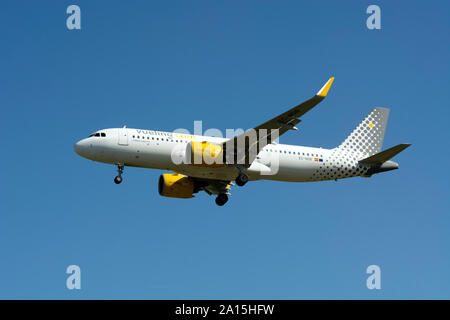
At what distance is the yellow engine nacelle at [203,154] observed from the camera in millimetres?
42594

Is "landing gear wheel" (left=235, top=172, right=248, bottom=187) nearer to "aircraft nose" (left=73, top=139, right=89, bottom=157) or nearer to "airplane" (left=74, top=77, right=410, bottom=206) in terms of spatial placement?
"airplane" (left=74, top=77, right=410, bottom=206)

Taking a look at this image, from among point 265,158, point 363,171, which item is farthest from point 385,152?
point 265,158

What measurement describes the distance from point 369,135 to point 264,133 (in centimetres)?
1196

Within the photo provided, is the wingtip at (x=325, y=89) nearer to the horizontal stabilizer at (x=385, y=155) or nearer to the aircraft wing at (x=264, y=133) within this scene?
the aircraft wing at (x=264, y=133)

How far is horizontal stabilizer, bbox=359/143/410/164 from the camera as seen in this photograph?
44263 millimetres

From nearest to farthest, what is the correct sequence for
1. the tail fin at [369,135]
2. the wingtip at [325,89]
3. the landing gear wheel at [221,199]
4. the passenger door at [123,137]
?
1. the wingtip at [325,89]
2. the passenger door at [123,137]
3. the landing gear wheel at [221,199]
4. the tail fin at [369,135]

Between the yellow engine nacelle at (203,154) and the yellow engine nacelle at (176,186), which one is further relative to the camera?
the yellow engine nacelle at (176,186)

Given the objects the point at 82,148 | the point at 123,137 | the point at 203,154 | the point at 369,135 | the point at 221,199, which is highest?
the point at 369,135

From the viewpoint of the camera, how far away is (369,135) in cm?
5016

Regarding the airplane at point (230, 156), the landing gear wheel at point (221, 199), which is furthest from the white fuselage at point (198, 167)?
the landing gear wheel at point (221, 199)

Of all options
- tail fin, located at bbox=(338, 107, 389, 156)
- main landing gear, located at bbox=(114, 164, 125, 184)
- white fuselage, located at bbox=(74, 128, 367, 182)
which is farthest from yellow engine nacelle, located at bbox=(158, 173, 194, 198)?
tail fin, located at bbox=(338, 107, 389, 156)

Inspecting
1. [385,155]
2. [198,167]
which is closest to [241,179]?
[198,167]

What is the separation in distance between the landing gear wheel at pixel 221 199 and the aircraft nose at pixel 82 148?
10944mm

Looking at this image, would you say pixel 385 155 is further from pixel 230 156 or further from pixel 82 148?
pixel 82 148
